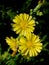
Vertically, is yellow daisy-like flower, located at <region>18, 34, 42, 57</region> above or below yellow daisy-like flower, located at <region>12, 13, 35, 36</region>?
below

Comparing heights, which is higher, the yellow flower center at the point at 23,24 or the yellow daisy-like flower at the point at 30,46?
the yellow flower center at the point at 23,24

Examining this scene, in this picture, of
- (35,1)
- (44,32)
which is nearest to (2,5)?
(35,1)

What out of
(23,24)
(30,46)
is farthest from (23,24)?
(30,46)

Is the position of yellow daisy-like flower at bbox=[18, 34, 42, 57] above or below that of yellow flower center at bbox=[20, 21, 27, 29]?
below

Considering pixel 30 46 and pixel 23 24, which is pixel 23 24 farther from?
pixel 30 46

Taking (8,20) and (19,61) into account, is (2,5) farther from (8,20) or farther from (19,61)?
(19,61)

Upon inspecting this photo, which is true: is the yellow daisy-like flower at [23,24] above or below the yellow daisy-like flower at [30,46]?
above

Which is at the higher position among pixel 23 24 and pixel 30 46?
pixel 23 24

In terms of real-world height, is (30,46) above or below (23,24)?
below
